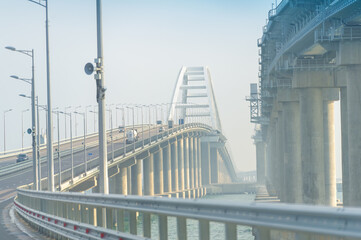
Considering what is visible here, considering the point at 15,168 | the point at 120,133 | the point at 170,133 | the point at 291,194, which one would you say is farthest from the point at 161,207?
the point at 120,133

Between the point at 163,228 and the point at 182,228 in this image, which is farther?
the point at 163,228

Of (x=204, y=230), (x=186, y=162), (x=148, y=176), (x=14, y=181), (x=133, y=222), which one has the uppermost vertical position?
(x=204, y=230)

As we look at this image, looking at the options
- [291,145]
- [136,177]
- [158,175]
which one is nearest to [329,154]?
[291,145]

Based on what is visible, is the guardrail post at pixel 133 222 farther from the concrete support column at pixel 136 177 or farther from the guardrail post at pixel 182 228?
the concrete support column at pixel 136 177

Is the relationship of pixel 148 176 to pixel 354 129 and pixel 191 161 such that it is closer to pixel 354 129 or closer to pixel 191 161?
pixel 191 161

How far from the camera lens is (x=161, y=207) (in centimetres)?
→ 1315

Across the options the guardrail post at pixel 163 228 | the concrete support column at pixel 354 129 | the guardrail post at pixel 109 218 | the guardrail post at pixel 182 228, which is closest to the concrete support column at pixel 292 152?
the concrete support column at pixel 354 129

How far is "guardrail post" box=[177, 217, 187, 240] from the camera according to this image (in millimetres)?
12211

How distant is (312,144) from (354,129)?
734 inches

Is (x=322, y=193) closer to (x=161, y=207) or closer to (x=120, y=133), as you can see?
(x=161, y=207)

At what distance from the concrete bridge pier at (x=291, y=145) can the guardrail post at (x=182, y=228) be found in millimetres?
68602

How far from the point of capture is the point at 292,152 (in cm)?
8412

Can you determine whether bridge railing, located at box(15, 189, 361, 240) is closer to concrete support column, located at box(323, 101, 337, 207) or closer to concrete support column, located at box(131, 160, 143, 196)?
concrete support column, located at box(323, 101, 337, 207)

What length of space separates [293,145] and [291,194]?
6697 millimetres
